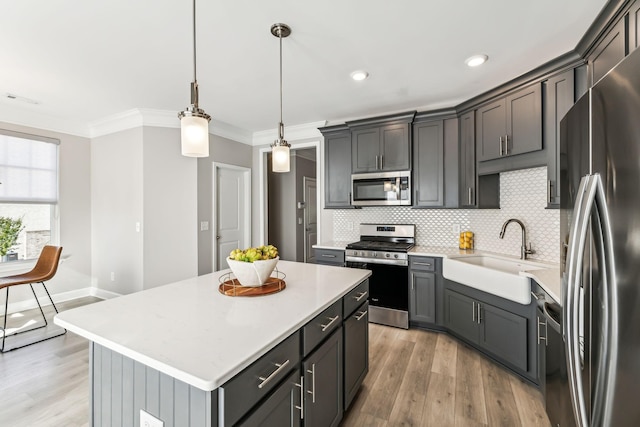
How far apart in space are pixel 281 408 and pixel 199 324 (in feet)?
1.58

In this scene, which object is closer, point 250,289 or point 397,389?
point 250,289

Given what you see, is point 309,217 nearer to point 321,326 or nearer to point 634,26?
point 321,326

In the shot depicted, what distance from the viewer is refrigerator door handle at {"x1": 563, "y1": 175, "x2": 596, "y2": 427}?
907mm

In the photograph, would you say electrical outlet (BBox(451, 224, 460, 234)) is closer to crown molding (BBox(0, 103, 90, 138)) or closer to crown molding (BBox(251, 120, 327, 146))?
crown molding (BBox(251, 120, 327, 146))

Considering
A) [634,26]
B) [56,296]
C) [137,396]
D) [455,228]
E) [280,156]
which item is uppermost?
[634,26]

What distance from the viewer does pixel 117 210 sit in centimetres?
405

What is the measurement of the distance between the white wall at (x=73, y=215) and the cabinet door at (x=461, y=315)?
506 centimetres

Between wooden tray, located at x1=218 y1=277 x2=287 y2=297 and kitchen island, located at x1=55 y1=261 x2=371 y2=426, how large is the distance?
4 cm

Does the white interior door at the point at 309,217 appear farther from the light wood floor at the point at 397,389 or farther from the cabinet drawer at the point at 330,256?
the light wood floor at the point at 397,389

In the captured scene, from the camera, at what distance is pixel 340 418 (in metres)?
1.71

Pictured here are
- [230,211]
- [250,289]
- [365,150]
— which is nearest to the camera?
[250,289]

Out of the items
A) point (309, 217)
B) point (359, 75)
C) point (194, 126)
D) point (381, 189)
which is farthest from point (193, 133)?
point (309, 217)

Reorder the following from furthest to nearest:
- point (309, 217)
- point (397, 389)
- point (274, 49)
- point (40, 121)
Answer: point (309, 217) < point (40, 121) < point (274, 49) < point (397, 389)

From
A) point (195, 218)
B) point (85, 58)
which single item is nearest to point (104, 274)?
point (195, 218)
